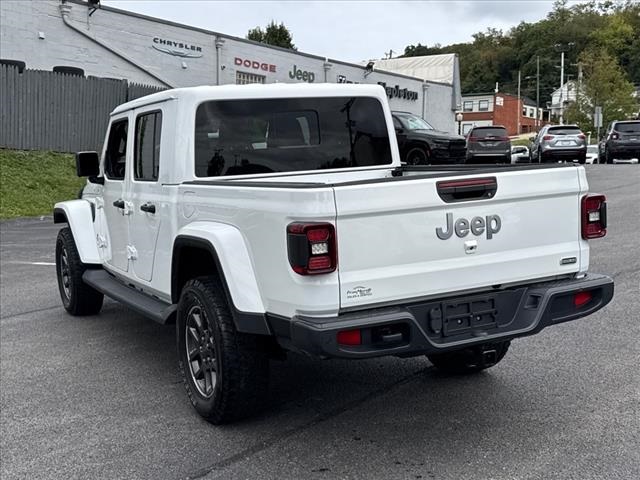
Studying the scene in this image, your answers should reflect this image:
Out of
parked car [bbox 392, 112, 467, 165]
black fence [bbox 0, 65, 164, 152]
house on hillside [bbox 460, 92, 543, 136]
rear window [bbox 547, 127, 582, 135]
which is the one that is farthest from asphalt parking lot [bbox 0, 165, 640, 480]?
house on hillside [bbox 460, 92, 543, 136]

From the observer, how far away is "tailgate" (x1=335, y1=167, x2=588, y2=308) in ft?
11.0

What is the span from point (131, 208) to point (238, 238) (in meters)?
1.89

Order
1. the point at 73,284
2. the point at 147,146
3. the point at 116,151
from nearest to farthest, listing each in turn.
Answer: the point at 147,146 < the point at 116,151 < the point at 73,284

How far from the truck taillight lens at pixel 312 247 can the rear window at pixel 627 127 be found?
88.6 ft

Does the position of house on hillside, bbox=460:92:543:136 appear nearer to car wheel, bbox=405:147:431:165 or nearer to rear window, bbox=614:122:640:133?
rear window, bbox=614:122:640:133

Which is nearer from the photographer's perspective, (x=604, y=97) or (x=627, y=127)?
(x=627, y=127)

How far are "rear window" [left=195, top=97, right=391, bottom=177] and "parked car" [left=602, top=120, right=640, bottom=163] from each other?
24893 millimetres

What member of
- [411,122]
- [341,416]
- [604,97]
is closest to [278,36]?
[604,97]

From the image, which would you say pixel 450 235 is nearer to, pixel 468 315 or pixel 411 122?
pixel 468 315

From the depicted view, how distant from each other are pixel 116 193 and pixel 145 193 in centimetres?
84

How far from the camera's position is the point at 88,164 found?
6.35 meters

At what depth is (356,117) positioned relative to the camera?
523cm

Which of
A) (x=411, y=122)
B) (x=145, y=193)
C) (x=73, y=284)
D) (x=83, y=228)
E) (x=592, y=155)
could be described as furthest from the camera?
(x=592, y=155)

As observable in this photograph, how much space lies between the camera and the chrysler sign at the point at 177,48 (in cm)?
2561
